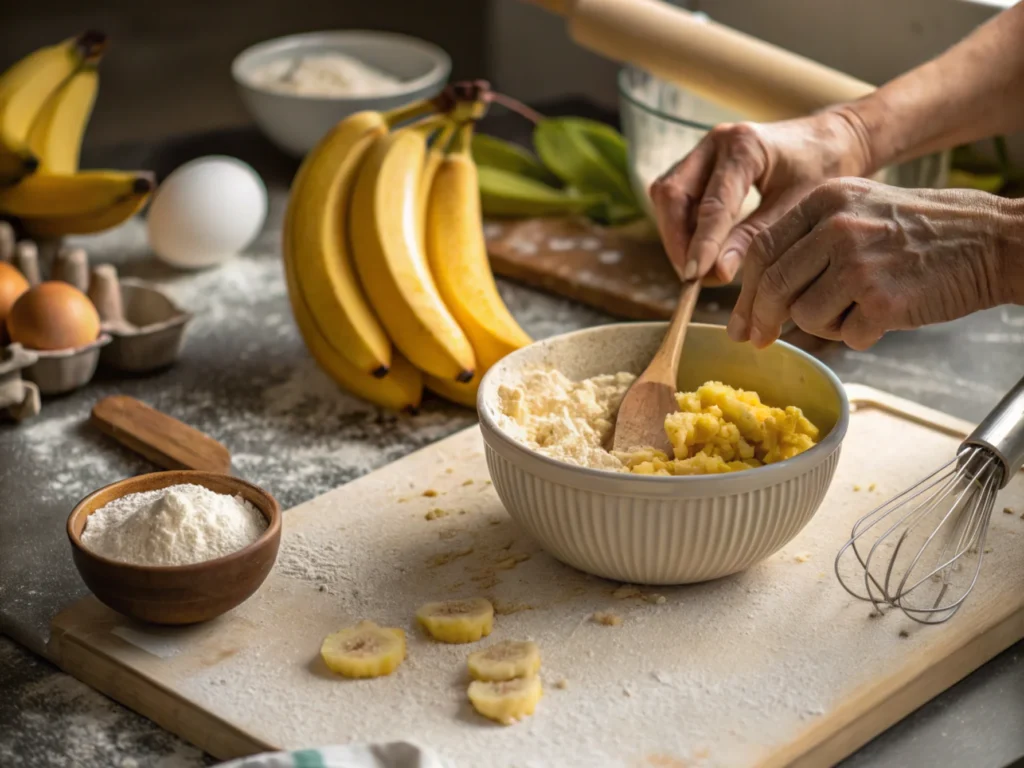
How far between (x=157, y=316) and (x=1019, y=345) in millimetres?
1006

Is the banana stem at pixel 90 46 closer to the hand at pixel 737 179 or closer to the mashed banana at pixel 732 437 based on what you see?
the hand at pixel 737 179

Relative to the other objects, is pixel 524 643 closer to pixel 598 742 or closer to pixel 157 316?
pixel 598 742

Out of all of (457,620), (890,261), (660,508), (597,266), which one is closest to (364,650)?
(457,620)

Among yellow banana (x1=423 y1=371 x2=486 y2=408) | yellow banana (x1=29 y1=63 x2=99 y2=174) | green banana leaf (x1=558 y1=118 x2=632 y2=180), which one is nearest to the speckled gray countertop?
yellow banana (x1=423 y1=371 x2=486 y2=408)

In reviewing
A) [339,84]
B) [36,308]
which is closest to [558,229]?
[339,84]

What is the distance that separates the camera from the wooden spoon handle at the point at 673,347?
1032mm

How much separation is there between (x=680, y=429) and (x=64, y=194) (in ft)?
3.22

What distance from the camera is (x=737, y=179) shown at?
1193 millimetres

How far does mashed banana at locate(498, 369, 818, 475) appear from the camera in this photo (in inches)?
37.2

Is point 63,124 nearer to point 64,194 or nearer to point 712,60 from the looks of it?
point 64,194

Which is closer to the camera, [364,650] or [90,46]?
[364,650]

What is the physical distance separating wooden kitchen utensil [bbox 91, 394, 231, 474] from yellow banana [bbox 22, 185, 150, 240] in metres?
0.41

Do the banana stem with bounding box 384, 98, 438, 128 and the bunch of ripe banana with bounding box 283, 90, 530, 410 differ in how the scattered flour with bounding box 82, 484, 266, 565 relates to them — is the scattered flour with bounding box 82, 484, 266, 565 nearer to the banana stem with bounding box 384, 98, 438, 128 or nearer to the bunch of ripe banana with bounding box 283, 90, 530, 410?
the bunch of ripe banana with bounding box 283, 90, 530, 410

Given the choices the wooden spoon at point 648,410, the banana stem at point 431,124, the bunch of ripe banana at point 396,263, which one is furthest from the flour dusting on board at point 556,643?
the banana stem at point 431,124
